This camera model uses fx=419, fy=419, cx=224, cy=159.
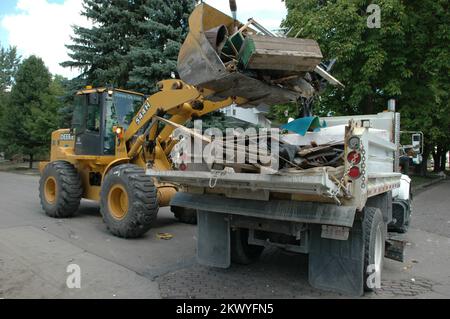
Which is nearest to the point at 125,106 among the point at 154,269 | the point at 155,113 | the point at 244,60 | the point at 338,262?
the point at 155,113

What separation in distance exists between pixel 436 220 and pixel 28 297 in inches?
386

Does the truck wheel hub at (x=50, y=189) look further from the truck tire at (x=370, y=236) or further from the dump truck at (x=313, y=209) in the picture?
the truck tire at (x=370, y=236)

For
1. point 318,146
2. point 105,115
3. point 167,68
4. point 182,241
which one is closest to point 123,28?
point 167,68

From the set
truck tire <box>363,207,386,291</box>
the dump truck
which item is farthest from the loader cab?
truck tire <box>363,207,386,291</box>

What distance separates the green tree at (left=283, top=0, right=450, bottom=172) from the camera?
14562 mm

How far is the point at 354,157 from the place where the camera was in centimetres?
406

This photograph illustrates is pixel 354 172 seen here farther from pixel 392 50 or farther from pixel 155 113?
pixel 392 50

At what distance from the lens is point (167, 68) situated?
14008 mm

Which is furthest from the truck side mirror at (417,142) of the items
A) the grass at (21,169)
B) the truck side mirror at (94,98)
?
the grass at (21,169)

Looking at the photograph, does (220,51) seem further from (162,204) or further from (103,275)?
(162,204)

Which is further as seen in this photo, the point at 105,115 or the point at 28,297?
the point at 105,115

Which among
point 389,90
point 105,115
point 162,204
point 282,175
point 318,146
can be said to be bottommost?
point 162,204

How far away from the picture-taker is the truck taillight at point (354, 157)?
4.05 metres

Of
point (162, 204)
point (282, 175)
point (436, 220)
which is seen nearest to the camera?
point (282, 175)
